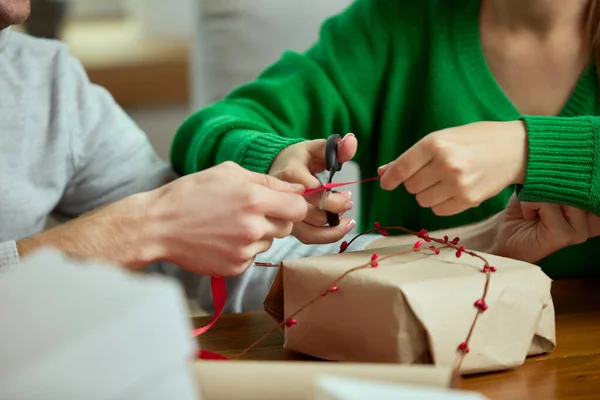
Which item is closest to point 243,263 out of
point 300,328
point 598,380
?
point 300,328

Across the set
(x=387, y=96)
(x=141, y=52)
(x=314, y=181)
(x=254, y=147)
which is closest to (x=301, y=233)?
(x=314, y=181)

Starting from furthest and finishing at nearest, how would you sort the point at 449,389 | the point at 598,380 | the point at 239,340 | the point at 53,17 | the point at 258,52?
the point at 53,17 < the point at 258,52 < the point at 239,340 < the point at 598,380 < the point at 449,389

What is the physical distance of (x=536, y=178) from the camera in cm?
86

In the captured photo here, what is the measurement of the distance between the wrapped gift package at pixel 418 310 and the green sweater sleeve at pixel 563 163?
6.0 inches

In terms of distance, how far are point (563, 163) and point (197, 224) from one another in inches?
16.8

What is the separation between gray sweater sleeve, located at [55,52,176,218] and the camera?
3.86 feet

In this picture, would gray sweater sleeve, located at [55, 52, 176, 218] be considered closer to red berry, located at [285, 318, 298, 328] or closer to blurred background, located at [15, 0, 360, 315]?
red berry, located at [285, 318, 298, 328]

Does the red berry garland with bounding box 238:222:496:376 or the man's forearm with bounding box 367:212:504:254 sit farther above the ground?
the red berry garland with bounding box 238:222:496:376

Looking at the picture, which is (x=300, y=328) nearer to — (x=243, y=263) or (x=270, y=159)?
(x=243, y=263)

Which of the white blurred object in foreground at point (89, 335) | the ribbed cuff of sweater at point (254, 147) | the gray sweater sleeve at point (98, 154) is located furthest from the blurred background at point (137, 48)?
the white blurred object in foreground at point (89, 335)

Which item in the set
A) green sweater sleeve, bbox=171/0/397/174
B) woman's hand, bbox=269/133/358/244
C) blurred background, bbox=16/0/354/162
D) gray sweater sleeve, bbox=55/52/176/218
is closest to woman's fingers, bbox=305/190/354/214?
woman's hand, bbox=269/133/358/244

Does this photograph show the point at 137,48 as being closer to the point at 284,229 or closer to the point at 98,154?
the point at 98,154

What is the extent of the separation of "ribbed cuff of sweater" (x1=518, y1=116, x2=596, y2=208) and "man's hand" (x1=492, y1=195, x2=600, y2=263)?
44 millimetres

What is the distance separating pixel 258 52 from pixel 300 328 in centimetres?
→ 88
